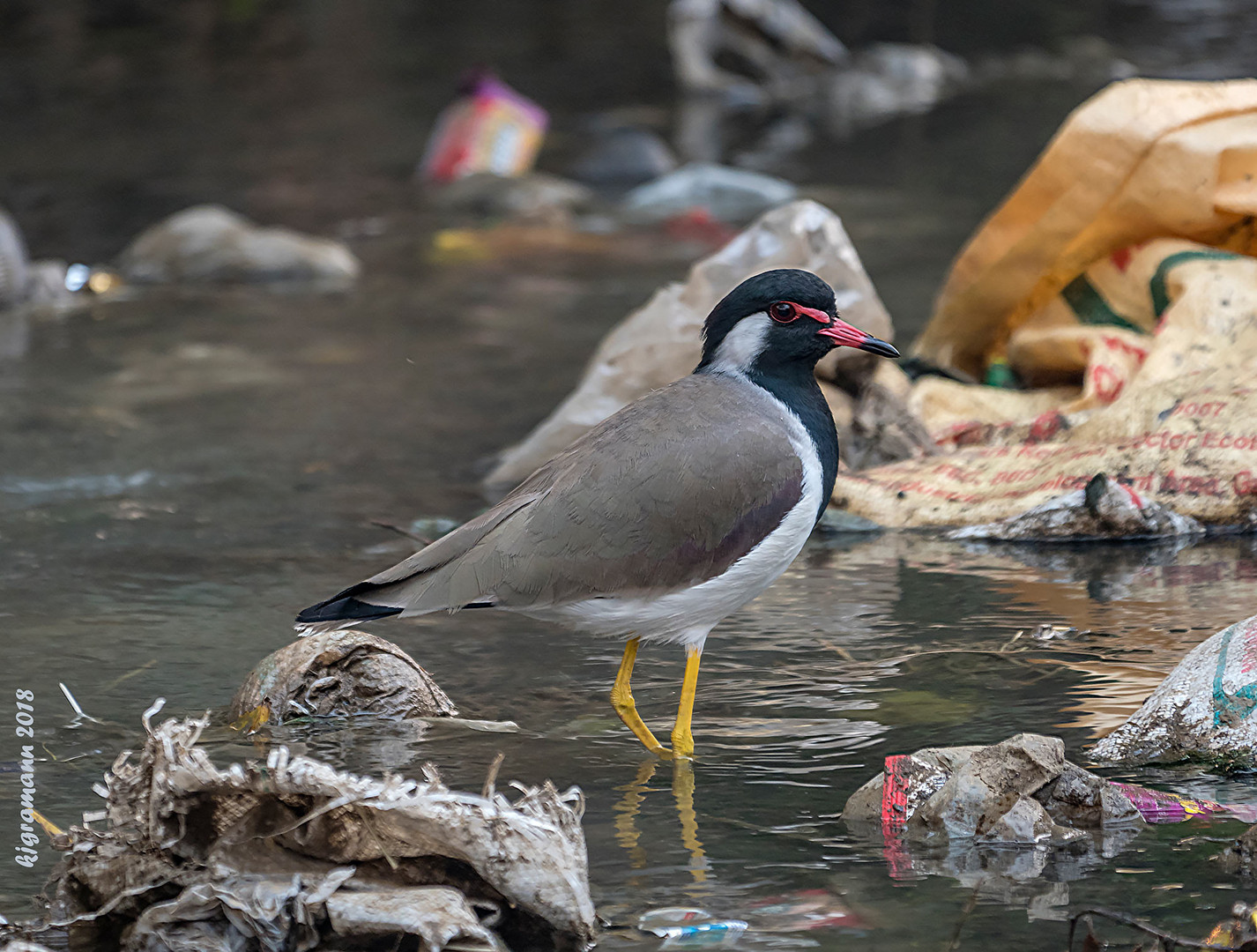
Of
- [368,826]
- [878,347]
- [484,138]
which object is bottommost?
[368,826]

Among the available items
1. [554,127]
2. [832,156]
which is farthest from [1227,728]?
[554,127]

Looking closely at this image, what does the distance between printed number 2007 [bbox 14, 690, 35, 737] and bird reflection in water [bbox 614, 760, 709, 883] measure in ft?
4.62

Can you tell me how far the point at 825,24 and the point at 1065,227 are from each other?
14.2 meters

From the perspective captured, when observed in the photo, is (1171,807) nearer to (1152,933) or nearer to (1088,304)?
(1152,933)

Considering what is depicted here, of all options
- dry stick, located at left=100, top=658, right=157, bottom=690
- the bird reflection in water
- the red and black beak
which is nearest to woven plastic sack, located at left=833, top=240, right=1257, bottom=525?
the red and black beak

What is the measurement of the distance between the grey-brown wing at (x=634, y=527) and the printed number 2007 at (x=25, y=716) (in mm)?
897

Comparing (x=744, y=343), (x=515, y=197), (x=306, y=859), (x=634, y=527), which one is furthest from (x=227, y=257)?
(x=306, y=859)

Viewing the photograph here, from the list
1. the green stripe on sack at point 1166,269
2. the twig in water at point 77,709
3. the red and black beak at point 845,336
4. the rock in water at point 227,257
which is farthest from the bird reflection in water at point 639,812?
the rock in water at point 227,257

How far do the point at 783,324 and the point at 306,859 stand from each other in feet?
5.69

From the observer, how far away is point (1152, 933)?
8.54 feet

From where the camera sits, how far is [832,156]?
12.9 meters

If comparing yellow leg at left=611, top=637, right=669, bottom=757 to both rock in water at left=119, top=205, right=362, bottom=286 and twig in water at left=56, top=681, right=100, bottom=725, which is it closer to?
twig in water at left=56, top=681, right=100, bottom=725

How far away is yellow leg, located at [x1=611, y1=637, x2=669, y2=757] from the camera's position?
12.3 feet

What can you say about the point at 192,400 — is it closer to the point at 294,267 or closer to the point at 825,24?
the point at 294,267
